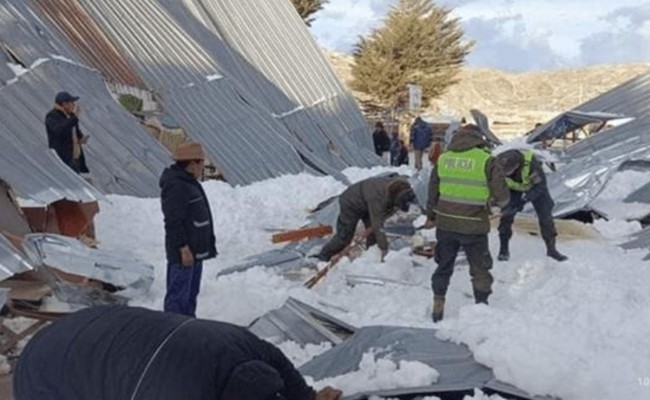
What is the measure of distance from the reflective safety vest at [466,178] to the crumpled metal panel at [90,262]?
8.85 feet

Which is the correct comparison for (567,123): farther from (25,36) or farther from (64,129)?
(64,129)

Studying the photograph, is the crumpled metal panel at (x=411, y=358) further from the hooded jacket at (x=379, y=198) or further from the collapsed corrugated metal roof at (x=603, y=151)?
the collapsed corrugated metal roof at (x=603, y=151)

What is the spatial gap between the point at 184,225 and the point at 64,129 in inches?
138

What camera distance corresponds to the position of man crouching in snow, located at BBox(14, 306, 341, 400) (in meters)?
3.24

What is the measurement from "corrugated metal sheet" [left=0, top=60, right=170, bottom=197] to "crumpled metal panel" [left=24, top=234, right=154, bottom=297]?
3865mm

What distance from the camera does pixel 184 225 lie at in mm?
7195

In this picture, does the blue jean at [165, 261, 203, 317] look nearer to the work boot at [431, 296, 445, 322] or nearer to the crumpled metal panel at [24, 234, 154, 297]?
the crumpled metal panel at [24, 234, 154, 297]

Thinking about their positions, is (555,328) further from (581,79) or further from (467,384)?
(581,79)

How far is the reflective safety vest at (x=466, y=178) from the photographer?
776cm

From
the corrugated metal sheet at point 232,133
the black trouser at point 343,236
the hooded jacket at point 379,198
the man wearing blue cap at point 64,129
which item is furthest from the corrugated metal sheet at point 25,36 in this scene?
the hooded jacket at point 379,198

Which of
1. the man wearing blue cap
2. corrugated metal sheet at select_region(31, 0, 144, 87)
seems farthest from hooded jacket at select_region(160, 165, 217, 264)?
corrugated metal sheet at select_region(31, 0, 144, 87)

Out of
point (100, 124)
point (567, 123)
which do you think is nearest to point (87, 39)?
point (100, 124)

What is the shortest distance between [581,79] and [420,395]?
5802 centimetres

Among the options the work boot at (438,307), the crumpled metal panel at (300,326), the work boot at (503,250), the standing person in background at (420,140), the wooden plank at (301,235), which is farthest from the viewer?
the standing person in background at (420,140)
